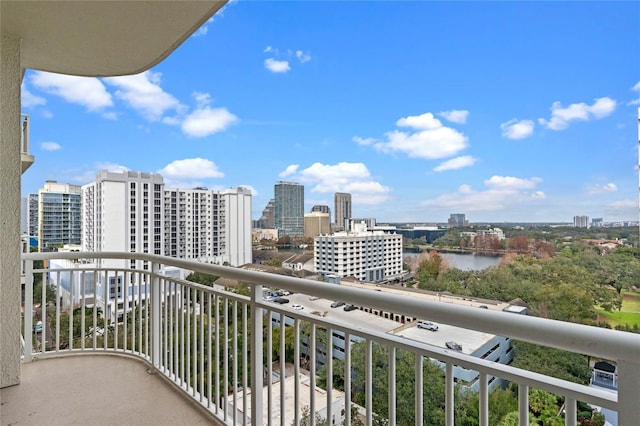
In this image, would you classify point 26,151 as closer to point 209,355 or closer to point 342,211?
point 209,355

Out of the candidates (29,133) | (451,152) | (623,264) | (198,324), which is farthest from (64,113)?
(623,264)

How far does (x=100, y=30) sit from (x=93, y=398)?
7.80 feet

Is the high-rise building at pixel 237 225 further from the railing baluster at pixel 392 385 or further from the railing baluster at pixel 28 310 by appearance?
the railing baluster at pixel 28 310

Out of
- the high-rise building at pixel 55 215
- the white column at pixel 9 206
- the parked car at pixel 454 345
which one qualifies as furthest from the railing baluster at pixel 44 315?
the parked car at pixel 454 345

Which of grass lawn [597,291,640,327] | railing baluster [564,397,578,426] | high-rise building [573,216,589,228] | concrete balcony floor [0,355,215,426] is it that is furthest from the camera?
concrete balcony floor [0,355,215,426]

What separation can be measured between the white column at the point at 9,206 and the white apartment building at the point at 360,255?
208cm

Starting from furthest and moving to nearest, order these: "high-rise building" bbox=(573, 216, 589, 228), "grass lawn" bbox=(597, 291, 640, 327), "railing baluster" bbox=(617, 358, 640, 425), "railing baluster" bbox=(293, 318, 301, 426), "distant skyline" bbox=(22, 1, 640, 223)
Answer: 1. "distant skyline" bbox=(22, 1, 640, 223)
2. "high-rise building" bbox=(573, 216, 589, 228)
3. "railing baluster" bbox=(293, 318, 301, 426)
4. "grass lawn" bbox=(597, 291, 640, 327)
5. "railing baluster" bbox=(617, 358, 640, 425)

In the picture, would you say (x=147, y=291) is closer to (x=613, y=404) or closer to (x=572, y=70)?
(x=613, y=404)

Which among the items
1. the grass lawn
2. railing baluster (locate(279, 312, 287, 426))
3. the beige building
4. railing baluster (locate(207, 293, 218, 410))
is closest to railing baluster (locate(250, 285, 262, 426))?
railing baluster (locate(279, 312, 287, 426))

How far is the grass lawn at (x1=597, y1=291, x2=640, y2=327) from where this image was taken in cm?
104

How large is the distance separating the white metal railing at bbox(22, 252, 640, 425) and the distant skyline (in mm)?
975

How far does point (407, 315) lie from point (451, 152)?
164cm

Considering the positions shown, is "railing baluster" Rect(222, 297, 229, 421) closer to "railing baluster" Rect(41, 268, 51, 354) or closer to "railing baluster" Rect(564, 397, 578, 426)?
"railing baluster" Rect(564, 397, 578, 426)

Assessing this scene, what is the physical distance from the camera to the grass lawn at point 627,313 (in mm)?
1040
